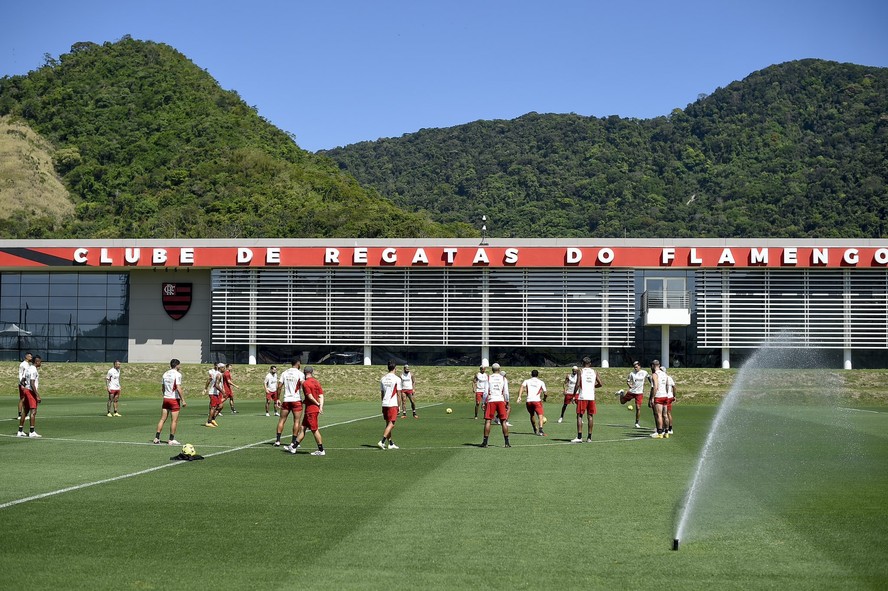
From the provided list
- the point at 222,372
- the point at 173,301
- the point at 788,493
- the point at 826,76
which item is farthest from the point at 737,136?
the point at 788,493

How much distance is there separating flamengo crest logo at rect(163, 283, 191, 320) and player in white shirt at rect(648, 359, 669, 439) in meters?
38.0

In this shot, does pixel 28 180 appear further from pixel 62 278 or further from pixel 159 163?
pixel 62 278

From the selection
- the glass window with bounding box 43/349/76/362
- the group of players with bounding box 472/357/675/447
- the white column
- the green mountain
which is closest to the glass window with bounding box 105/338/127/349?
the glass window with bounding box 43/349/76/362

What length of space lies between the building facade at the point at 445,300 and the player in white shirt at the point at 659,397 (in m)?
28.9

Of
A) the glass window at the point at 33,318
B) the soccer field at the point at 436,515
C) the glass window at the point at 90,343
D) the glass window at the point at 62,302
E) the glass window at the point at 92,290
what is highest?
the glass window at the point at 92,290

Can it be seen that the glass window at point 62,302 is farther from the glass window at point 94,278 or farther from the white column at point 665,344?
the white column at point 665,344

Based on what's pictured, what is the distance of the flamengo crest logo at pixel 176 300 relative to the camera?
58.9 meters

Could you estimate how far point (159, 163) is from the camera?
4048 inches

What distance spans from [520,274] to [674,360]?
9.49 meters

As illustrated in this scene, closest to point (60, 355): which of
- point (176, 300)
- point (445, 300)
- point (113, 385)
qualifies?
point (176, 300)

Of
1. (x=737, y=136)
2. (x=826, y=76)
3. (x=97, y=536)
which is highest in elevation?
(x=826, y=76)

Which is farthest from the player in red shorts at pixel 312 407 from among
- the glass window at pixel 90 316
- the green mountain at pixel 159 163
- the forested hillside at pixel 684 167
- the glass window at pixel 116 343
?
the forested hillside at pixel 684 167

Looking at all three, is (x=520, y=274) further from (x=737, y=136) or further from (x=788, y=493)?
(x=737, y=136)

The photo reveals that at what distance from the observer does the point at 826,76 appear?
134 meters
